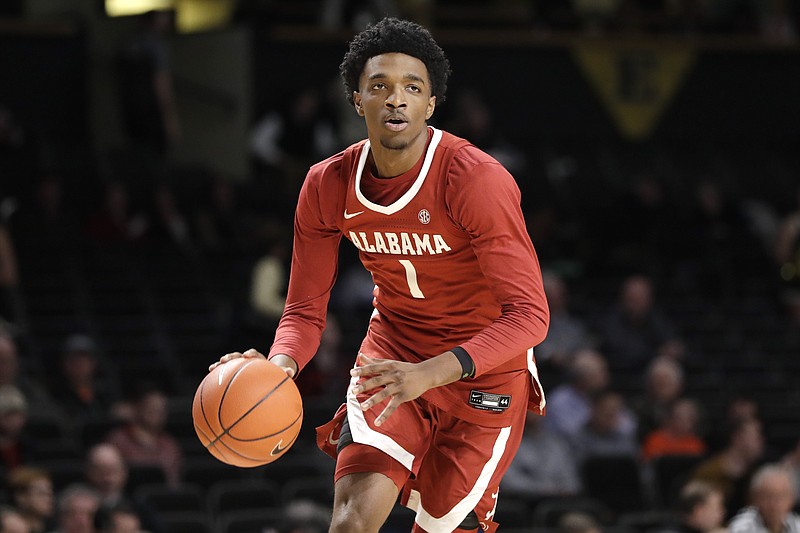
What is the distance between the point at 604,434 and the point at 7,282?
451 centimetres

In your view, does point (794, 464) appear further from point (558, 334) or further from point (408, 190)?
point (408, 190)

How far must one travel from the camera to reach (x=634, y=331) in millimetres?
11656

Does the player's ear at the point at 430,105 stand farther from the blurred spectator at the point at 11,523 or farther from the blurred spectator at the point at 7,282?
the blurred spectator at the point at 7,282

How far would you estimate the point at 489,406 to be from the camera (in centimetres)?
455

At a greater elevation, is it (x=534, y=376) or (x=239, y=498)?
(x=534, y=376)

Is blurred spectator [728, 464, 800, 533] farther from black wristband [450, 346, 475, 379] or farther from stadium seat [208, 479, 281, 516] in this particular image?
black wristband [450, 346, 475, 379]

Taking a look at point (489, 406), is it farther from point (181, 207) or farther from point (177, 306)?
point (181, 207)

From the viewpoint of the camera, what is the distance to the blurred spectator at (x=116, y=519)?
689 centimetres

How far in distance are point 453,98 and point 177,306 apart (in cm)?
448

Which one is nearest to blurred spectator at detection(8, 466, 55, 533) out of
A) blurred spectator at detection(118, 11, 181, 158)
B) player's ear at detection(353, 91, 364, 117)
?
player's ear at detection(353, 91, 364, 117)

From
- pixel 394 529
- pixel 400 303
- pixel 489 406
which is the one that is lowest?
pixel 394 529

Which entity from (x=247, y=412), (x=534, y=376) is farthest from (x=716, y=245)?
(x=247, y=412)

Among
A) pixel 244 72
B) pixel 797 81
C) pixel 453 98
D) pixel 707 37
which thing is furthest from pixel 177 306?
pixel 797 81

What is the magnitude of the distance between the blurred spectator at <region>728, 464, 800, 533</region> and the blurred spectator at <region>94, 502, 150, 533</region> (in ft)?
10.9
